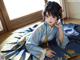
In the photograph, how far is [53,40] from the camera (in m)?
1.60

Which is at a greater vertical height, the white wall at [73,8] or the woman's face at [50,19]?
the woman's face at [50,19]

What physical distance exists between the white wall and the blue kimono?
124 cm

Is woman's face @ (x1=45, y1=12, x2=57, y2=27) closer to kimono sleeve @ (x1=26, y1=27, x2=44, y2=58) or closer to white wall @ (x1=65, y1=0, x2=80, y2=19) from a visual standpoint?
kimono sleeve @ (x1=26, y1=27, x2=44, y2=58)

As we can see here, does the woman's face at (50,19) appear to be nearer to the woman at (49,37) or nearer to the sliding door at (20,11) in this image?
the woman at (49,37)

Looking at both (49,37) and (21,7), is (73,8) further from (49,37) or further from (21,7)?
(49,37)

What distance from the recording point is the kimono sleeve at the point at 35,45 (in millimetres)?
1408

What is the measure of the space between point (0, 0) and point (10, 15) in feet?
1.04

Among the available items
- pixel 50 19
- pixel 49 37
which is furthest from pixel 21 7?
pixel 50 19

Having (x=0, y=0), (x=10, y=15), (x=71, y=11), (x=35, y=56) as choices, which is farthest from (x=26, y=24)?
(x=35, y=56)

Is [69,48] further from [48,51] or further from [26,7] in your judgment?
[26,7]

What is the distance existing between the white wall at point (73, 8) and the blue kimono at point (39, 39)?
124cm

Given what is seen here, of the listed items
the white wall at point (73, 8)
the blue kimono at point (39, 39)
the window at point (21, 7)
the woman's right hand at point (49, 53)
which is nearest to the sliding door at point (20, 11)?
the window at point (21, 7)

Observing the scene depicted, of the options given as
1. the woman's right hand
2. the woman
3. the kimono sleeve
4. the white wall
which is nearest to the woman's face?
the woman

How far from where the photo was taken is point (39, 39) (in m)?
1.49
